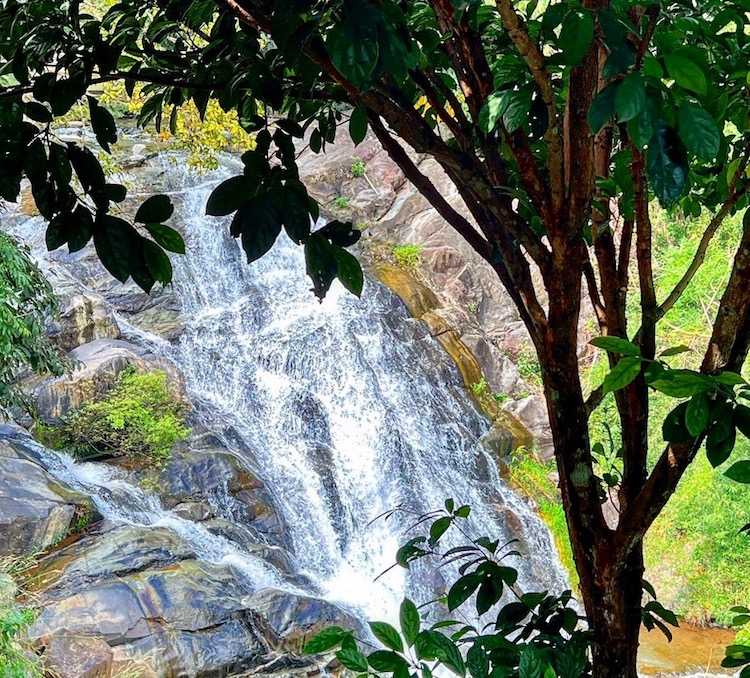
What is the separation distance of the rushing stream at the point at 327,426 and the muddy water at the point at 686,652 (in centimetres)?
110

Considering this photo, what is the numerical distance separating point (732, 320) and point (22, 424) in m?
7.20

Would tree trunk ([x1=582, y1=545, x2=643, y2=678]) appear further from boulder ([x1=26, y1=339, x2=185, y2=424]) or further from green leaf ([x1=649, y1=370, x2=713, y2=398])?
boulder ([x1=26, y1=339, x2=185, y2=424])

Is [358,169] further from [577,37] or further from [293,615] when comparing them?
[577,37]

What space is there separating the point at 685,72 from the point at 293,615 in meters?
5.37

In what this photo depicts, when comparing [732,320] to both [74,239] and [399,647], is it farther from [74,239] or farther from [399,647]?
[74,239]

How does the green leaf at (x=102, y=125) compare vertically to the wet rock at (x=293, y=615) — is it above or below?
above

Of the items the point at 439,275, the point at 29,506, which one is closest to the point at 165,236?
the point at 29,506

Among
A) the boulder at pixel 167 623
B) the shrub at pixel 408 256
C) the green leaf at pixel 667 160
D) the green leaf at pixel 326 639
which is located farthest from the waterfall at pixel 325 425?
the green leaf at pixel 667 160

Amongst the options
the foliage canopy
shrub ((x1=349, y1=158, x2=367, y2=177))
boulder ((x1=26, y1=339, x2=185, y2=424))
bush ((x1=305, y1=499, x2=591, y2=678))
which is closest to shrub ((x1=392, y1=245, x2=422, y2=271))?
shrub ((x1=349, y1=158, x2=367, y2=177))

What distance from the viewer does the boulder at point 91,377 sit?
7.02 meters

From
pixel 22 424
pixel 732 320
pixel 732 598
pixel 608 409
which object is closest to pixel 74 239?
pixel 732 320

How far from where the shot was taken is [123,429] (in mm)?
7055

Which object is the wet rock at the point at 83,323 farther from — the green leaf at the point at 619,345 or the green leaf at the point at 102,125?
the green leaf at the point at 619,345

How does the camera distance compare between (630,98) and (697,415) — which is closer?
(630,98)
